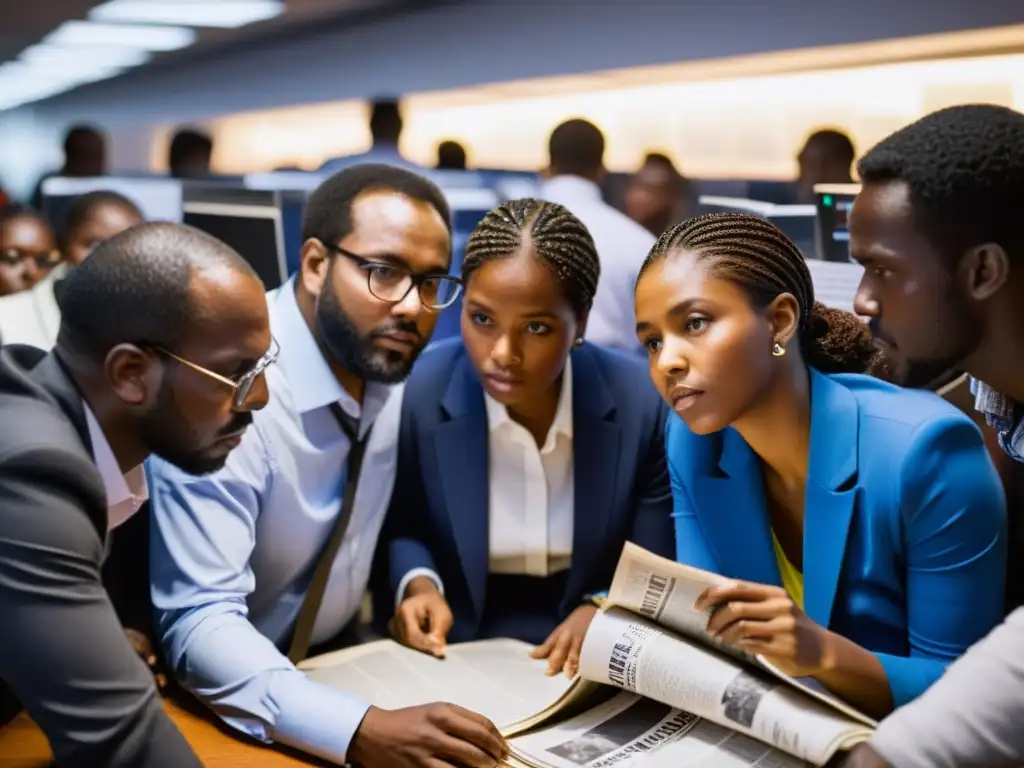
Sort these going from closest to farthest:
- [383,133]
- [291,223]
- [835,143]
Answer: [835,143] → [291,223] → [383,133]

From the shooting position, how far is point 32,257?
7.39ft

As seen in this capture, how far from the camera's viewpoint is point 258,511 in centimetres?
179

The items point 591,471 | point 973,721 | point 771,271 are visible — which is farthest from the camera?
point 591,471

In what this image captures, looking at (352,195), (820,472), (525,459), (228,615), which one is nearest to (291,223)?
(352,195)

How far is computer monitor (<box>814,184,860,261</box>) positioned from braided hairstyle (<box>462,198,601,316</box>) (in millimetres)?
367

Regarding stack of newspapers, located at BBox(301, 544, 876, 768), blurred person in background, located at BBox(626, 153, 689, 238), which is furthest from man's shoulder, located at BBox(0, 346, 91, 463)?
blurred person in background, located at BBox(626, 153, 689, 238)

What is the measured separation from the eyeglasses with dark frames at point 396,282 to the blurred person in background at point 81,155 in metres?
0.80

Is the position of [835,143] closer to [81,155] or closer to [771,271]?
[771,271]

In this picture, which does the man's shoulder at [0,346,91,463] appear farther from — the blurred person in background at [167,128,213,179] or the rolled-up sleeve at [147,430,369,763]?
the blurred person in background at [167,128,213,179]

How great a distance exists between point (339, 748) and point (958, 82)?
4.25 feet

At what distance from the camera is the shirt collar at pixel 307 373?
1.82 meters

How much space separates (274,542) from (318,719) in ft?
1.28

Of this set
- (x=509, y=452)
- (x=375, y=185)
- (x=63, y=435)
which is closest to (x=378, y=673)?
(x=509, y=452)

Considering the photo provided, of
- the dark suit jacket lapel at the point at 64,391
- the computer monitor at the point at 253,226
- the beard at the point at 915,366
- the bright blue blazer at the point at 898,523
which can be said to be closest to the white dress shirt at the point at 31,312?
the computer monitor at the point at 253,226
